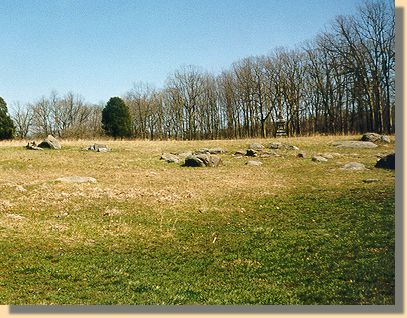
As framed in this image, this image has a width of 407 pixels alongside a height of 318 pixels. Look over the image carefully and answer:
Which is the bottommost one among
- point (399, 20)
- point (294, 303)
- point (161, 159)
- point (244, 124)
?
point (294, 303)

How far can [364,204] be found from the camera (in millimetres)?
11891

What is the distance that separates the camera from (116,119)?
25.9 meters

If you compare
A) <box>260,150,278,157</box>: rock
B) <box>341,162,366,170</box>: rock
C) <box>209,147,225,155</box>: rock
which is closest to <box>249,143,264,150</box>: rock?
<box>260,150,278,157</box>: rock

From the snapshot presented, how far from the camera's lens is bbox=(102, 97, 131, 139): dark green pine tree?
24.1m

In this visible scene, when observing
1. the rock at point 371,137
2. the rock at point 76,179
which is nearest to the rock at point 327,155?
the rock at point 371,137

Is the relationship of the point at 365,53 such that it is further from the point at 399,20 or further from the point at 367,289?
the point at 367,289

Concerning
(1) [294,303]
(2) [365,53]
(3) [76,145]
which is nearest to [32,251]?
(1) [294,303]

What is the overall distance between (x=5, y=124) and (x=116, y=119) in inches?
536

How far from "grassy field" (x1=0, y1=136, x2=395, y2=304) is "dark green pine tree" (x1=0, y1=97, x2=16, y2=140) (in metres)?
15.2

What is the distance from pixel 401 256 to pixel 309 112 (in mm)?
18877

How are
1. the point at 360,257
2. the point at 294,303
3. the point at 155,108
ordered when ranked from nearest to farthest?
the point at 294,303 < the point at 360,257 < the point at 155,108

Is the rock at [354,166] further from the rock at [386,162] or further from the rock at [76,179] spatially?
the rock at [76,179]

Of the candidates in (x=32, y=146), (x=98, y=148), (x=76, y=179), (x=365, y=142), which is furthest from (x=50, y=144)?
(x=365, y=142)

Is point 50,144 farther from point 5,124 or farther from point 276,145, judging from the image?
point 276,145
